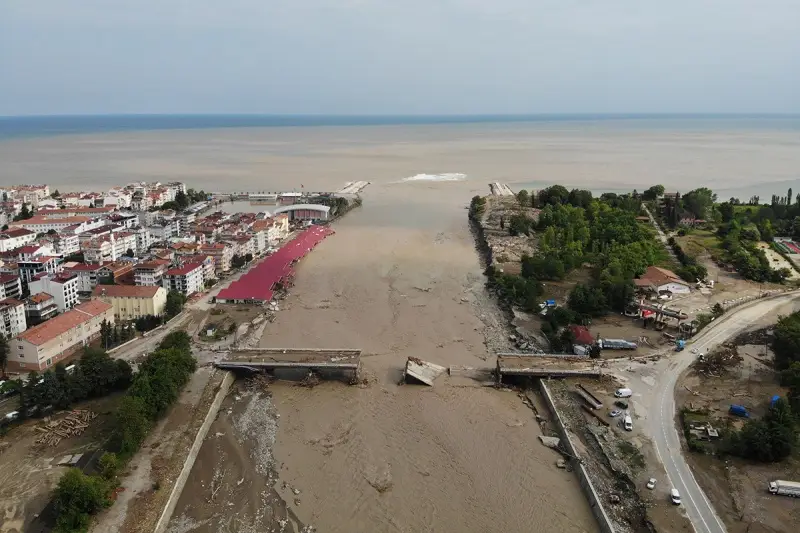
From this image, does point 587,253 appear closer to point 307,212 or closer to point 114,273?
point 307,212

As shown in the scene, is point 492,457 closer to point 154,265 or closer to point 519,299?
point 519,299

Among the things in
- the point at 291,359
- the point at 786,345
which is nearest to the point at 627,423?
the point at 786,345

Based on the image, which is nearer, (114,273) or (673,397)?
(673,397)

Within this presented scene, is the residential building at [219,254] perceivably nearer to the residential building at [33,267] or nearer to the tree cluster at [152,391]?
the residential building at [33,267]

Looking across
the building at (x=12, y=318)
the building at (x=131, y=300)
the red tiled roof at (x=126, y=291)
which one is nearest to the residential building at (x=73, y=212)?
the red tiled roof at (x=126, y=291)

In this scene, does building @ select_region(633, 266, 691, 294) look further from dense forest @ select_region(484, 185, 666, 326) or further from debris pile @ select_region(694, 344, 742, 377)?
debris pile @ select_region(694, 344, 742, 377)

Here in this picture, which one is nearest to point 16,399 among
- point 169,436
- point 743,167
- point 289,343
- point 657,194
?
point 169,436
